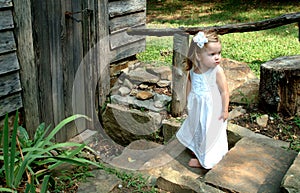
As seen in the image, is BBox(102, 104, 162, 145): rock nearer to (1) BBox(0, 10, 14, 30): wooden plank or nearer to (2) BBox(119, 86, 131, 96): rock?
(2) BBox(119, 86, 131, 96): rock

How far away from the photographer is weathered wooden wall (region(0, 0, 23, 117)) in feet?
12.1

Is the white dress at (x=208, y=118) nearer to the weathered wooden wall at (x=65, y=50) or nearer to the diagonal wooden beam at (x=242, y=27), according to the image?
the diagonal wooden beam at (x=242, y=27)

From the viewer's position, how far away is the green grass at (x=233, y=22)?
7586 mm

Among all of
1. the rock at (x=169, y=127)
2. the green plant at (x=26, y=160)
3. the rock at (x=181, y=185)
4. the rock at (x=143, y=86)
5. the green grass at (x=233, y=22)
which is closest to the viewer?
the green plant at (x=26, y=160)

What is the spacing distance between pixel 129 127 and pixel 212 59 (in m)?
1.68

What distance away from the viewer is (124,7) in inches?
205

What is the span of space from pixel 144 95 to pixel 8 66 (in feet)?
5.99

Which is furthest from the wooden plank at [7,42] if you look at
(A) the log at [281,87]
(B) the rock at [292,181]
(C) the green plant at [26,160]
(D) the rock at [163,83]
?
(A) the log at [281,87]

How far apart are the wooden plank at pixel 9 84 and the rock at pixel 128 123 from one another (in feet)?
4.71

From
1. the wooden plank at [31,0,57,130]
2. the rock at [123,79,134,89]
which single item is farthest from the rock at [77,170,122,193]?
the rock at [123,79,134,89]

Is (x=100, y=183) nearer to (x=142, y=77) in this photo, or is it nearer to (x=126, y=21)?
(x=142, y=77)

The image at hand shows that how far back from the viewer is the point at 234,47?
8344 millimetres

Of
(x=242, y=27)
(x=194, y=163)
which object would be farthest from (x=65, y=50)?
(x=242, y=27)

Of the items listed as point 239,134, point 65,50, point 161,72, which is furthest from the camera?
point 161,72
